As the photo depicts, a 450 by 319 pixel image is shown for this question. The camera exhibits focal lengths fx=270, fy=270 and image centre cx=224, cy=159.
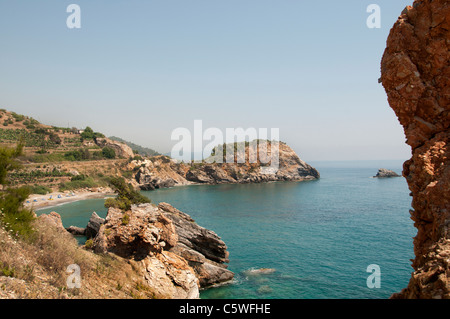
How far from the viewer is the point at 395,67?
29.4 feet

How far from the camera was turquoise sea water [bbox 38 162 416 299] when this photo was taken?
74.9 ft

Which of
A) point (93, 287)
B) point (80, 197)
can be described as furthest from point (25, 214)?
point (80, 197)

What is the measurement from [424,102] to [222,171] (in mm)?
108188

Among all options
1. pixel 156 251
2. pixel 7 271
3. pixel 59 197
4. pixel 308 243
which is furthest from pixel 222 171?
pixel 7 271

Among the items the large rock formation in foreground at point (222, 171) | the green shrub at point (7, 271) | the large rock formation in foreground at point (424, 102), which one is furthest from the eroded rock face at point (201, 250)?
the large rock formation in foreground at point (222, 171)

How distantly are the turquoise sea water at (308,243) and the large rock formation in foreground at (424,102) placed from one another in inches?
630

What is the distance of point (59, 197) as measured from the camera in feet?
219

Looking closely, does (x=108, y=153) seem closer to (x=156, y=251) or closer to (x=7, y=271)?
(x=156, y=251)

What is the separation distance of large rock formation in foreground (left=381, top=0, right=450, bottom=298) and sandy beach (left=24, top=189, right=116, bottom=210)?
64767 millimetres

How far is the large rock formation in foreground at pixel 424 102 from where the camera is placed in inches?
310

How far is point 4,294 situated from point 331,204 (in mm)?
63019

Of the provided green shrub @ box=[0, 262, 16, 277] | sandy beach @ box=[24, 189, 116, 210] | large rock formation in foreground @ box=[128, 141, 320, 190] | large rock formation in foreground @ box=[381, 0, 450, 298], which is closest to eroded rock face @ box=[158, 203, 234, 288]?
green shrub @ box=[0, 262, 16, 277]

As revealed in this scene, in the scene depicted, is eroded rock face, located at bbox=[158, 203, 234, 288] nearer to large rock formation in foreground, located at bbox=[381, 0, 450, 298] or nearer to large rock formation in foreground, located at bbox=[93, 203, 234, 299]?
large rock formation in foreground, located at bbox=[93, 203, 234, 299]
